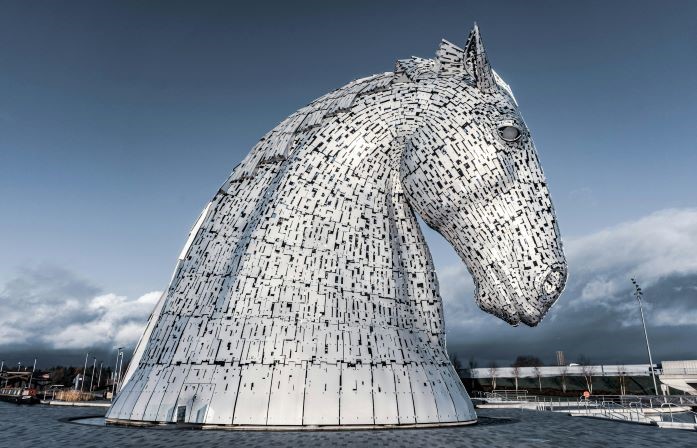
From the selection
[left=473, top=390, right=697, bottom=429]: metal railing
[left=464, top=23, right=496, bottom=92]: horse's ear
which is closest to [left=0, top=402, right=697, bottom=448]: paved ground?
[left=464, top=23, right=496, bottom=92]: horse's ear

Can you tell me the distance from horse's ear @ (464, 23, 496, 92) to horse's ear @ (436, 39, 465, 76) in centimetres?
18

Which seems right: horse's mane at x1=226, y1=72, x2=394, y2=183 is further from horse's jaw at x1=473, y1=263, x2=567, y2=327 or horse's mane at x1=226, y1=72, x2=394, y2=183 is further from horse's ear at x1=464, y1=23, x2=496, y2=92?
horse's jaw at x1=473, y1=263, x2=567, y2=327

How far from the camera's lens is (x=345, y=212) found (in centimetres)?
670

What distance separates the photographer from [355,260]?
6.54 m

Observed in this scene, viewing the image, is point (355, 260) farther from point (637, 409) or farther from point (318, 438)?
point (637, 409)

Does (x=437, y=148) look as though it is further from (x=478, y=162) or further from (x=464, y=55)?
(x=464, y=55)

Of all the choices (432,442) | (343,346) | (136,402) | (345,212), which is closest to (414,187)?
(345,212)

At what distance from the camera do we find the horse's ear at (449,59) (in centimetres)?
709

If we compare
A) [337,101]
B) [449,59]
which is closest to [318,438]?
[337,101]

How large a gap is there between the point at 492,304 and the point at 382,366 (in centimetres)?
204

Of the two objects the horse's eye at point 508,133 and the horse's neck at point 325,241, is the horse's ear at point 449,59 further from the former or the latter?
the horse's eye at point 508,133

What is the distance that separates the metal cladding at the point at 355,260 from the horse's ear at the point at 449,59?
3 cm

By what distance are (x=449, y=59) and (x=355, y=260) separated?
3.55 meters

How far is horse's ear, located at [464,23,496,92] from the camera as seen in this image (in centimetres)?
679
